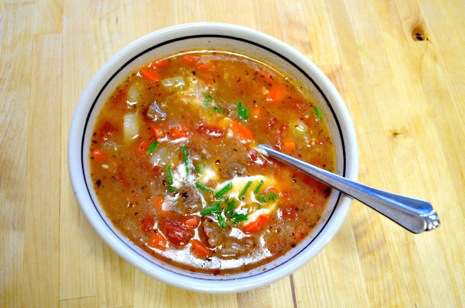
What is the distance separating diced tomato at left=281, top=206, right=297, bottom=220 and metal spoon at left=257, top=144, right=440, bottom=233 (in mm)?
138

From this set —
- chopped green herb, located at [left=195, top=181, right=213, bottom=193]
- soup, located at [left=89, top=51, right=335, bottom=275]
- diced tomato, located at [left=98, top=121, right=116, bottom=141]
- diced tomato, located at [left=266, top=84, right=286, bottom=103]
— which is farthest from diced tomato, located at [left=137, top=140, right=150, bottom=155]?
diced tomato, located at [left=266, top=84, right=286, bottom=103]

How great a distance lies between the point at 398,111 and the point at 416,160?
0.23 metres

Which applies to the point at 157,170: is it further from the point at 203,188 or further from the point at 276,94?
the point at 276,94

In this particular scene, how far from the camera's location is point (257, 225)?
5.17ft

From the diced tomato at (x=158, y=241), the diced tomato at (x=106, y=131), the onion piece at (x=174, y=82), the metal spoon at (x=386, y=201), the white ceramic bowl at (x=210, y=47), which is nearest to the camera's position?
the metal spoon at (x=386, y=201)

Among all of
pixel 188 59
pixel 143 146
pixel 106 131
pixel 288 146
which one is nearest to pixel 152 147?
pixel 143 146

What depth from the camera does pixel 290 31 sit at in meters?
2.07

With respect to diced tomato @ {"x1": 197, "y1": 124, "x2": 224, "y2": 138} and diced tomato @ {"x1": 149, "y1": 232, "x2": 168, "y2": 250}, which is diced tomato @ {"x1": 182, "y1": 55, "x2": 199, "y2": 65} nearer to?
diced tomato @ {"x1": 197, "y1": 124, "x2": 224, "y2": 138}

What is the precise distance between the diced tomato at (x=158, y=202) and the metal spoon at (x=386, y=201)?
0.42 metres

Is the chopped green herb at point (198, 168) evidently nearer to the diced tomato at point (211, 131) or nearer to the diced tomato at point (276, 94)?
the diced tomato at point (211, 131)

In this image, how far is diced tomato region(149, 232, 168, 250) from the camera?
1528 millimetres

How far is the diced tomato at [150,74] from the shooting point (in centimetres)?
172

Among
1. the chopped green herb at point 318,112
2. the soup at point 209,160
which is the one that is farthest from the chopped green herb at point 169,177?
the chopped green herb at point 318,112

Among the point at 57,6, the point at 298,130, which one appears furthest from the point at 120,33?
the point at 298,130
